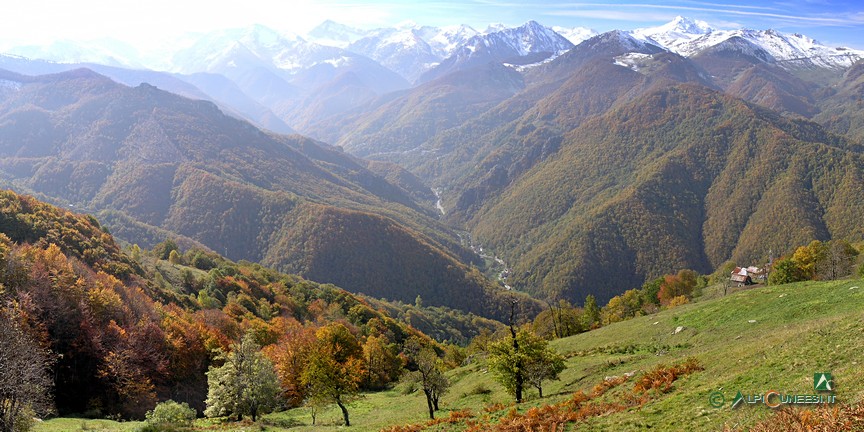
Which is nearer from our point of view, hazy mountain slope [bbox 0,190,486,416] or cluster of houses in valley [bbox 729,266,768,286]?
hazy mountain slope [bbox 0,190,486,416]

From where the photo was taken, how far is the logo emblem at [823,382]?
53.0ft

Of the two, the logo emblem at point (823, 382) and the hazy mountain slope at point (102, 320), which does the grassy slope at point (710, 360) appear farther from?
the hazy mountain slope at point (102, 320)

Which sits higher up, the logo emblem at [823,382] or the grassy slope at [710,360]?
the logo emblem at [823,382]

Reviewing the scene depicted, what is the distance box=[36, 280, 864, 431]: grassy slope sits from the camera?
18.5m

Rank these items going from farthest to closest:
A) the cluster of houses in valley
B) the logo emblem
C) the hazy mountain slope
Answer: the cluster of houses in valley, the hazy mountain slope, the logo emblem

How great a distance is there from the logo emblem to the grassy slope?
0.28 m

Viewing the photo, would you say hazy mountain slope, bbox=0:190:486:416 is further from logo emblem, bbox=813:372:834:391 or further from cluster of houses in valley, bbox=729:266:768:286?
cluster of houses in valley, bbox=729:266:768:286

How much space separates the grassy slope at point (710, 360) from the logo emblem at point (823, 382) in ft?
0.93

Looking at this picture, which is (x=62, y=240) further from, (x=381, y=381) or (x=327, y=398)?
(x=327, y=398)

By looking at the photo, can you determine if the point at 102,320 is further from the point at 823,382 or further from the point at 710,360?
the point at 823,382

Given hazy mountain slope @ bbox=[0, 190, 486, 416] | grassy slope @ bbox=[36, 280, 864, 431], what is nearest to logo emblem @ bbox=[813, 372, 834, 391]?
grassy slope @ bbox=[36, 280, 864, 431]

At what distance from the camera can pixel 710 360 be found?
85.8 ft

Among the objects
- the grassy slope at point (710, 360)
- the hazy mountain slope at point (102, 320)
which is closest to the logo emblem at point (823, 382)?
the grassy slope at point (710, 360)

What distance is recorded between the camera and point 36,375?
23422mm
